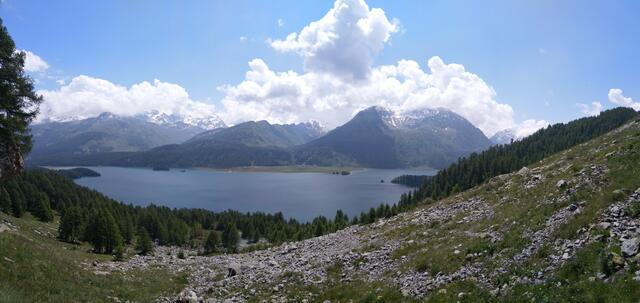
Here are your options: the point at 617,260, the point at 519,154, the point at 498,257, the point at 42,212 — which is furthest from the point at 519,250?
the point at 519,154

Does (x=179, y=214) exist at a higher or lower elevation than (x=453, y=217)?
lower

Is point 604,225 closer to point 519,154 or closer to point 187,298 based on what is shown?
point 187,298

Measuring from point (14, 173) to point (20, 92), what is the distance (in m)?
6.88

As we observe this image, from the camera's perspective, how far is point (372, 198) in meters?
200

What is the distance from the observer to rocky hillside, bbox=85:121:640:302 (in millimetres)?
13812

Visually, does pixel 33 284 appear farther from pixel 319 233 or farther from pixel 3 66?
pixel 319 233

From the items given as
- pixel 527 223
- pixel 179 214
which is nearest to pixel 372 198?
pixel 179 214

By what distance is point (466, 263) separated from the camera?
771 inches

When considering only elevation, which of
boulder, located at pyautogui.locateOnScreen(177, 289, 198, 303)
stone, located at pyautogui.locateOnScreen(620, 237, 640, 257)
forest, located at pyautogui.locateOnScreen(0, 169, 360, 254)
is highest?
stone, located at pyautogui.locateOnScreen(620, 237, 640, 257)

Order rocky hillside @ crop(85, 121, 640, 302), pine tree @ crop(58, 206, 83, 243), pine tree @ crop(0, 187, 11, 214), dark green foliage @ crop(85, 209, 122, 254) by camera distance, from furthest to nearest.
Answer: pine tree @ crop(0, 187, 11, 214) < pine tree @ crop(58, 206, 83, 243) < dark green foliage @ crop(85, 209, 122, 254) < rocky hillside @ crop(85, 121, 640, 302)

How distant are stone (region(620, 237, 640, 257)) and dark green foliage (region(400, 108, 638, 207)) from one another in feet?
297

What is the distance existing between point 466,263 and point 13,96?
34.3 metres

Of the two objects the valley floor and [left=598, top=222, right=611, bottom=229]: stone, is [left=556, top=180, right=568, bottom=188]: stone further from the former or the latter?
[left=598, top=222, right=611, bottom=229]: stone

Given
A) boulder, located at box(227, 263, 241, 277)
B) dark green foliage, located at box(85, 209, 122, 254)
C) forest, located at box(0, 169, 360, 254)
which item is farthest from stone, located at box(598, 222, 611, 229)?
dark green foliage, located at box(85, 209, 122, 254)
